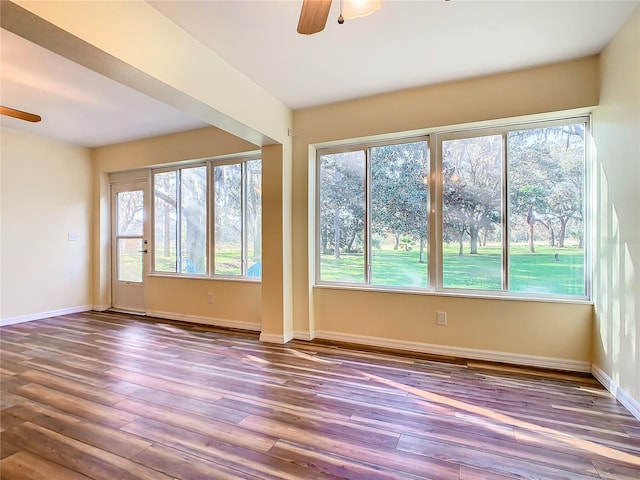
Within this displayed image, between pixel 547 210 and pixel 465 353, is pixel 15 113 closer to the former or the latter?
pixel 465 353

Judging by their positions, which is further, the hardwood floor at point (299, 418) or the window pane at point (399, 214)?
the window pane at point (399, 214)

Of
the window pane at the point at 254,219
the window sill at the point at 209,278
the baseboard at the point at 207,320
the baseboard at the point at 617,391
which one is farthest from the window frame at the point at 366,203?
the baseboard at the point at 617,391

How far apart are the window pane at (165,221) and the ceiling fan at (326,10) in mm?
3895

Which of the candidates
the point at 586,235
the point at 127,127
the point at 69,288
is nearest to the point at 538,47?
the point at 586,235

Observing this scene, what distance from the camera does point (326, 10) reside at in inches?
63.8

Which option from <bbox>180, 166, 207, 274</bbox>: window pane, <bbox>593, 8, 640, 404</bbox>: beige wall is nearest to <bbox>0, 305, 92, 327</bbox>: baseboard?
<bbox>180, 166, 207, 274</bbox>: window pane

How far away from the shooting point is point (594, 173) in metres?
2.80

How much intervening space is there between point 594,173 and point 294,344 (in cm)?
333

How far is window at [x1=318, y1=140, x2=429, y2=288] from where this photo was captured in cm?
350

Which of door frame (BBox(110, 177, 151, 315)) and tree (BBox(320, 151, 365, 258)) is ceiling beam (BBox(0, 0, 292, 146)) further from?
door frame (BBox(110, 177, 151, 315))

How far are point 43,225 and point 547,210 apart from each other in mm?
6514

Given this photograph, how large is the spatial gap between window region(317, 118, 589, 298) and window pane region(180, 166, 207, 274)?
186 centimetres

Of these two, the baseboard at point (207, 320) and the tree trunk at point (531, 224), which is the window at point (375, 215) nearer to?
the tree trunk at point (531, 224)

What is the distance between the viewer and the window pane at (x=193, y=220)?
15.4 ft
